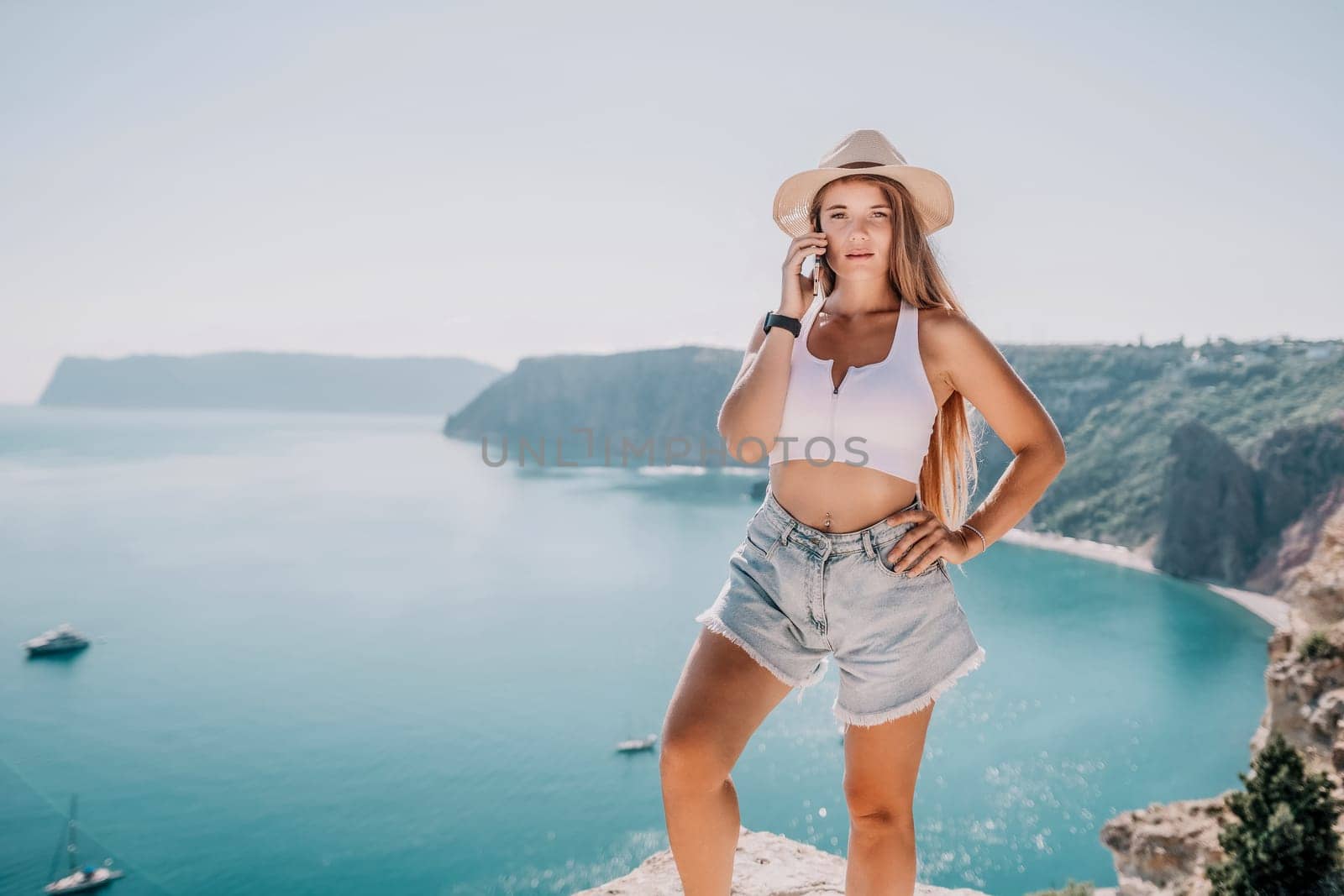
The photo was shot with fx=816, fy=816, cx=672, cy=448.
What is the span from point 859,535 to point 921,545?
0.15 m

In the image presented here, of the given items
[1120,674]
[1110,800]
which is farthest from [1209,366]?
[1110,800]

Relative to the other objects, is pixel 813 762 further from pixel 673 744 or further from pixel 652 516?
pixel 652 516

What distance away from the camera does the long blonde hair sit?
215 cm

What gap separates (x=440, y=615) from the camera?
154ft

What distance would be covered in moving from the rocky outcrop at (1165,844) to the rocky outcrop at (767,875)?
1016 cm

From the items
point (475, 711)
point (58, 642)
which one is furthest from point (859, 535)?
point (58, 642)

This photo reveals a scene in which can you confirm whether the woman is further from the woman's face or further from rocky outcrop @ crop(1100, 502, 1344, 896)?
rocky outcrop @ crop(1100, 502, 1344, 896)

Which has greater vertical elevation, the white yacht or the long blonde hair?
the long blonde hair

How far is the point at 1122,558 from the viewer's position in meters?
65.6

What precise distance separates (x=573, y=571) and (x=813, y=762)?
96.7ft

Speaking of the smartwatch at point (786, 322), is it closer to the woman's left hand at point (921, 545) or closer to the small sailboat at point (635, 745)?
the woman's left hand at point (921, 545)

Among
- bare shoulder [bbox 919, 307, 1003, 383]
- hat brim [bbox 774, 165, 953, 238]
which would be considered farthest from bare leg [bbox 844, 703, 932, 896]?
hat brim [bbox 774, 165, 953, 238]

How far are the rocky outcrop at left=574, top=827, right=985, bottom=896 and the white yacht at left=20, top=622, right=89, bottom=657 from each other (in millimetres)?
47993

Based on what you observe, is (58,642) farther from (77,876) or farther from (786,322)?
(786,322)
